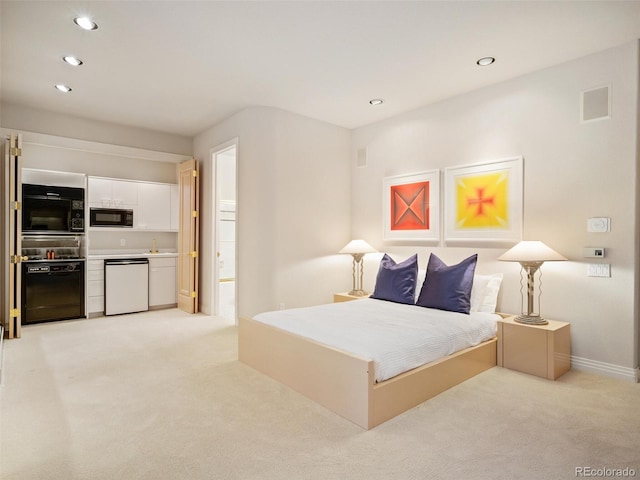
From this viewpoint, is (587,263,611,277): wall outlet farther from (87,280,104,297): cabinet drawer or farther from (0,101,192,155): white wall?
(87,280,104,297): cabinet drawer

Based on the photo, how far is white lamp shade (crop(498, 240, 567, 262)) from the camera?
310 cm

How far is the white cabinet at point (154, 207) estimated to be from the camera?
5762 millimetres

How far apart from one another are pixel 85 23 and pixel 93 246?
3.67m

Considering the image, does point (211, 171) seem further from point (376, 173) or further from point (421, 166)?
point (421, 166)

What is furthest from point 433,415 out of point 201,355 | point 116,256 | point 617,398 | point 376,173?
point 116,256

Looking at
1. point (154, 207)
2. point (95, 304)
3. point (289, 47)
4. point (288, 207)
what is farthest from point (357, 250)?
point (95, 304)

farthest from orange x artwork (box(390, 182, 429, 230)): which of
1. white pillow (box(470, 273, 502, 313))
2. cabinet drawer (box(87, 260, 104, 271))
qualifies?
cabinet drawer (box(87, 260, 104, 271))

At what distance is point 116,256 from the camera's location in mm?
5379

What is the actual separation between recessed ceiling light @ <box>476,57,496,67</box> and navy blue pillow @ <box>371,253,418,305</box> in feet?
6.61

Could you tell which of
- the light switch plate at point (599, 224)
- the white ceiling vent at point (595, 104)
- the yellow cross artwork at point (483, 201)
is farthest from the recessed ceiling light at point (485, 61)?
the light switch plate at point (599, 224)

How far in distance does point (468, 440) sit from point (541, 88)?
321 cm

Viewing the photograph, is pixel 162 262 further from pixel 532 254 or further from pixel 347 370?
pixel 532 254

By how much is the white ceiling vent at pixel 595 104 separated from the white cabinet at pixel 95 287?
6.01m

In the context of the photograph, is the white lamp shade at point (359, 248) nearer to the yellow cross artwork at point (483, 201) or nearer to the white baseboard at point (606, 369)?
the yellow cross artwork at point (483, 201)
